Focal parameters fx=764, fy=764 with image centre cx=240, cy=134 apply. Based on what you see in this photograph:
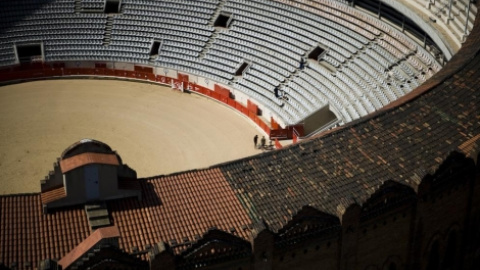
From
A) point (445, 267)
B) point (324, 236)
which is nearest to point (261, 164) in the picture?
point (324, 236)

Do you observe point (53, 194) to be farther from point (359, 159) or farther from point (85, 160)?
point (359, 159)

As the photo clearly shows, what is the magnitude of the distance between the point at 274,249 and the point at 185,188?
600 cm

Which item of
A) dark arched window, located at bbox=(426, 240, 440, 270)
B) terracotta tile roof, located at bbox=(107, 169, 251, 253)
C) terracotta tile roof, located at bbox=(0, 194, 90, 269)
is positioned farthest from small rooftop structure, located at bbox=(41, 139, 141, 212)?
dark arched window, located at bbox=(426, 240, 440, 270)

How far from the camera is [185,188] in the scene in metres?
38.4

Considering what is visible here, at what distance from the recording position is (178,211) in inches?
1446

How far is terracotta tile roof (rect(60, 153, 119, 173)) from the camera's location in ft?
117

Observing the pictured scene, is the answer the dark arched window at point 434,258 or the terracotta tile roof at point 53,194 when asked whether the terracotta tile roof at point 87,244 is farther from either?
Result: the dark arched window at point 434,258

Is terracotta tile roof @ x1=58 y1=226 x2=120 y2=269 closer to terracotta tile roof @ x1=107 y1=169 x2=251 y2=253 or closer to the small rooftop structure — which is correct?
terracotta tile roof @ x1=107 y1=169 x2=251 y2=253

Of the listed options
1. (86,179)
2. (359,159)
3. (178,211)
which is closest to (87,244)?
(86,179)

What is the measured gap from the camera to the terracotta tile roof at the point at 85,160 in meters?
35.7

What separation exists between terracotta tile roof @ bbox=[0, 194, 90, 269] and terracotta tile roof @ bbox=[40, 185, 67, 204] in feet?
1.58

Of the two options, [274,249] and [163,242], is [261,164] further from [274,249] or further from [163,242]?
[163,242]

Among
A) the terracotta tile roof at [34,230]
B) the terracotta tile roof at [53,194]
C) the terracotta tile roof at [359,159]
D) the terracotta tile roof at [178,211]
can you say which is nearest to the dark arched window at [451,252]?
the terracotta tile roof at [359,159]

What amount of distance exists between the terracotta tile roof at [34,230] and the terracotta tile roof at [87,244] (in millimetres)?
724
